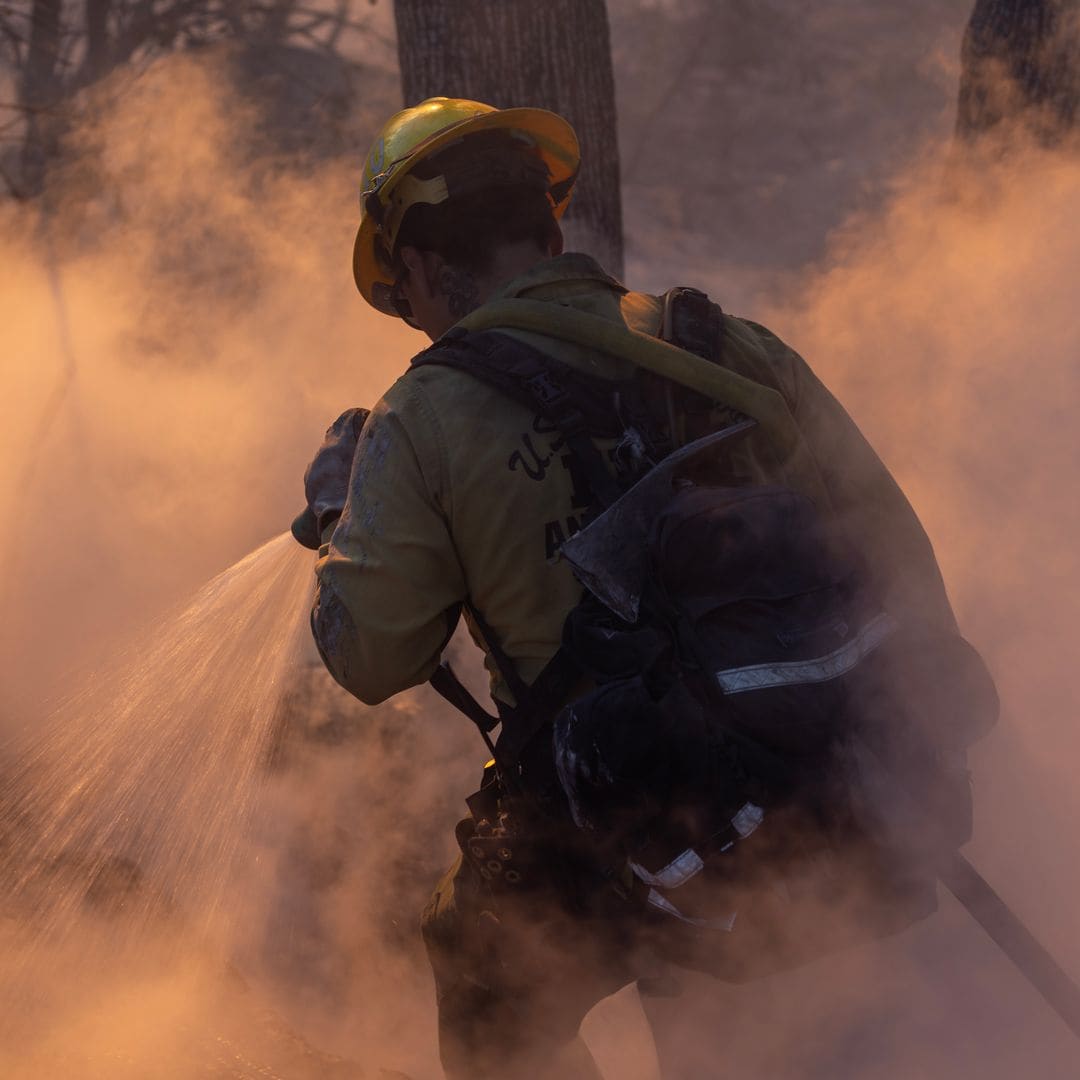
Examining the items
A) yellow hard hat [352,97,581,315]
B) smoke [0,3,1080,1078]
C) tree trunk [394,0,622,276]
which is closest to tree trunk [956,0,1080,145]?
smoke [0,3,1080,1078]

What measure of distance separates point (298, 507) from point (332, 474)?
358cm

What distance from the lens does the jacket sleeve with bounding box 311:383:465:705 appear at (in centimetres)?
206

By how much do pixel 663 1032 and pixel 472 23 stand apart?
10.6 ft

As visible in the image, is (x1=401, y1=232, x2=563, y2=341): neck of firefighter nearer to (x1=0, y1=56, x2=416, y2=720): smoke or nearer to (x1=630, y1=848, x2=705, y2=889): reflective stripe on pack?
(x1=630, y1=848, x2=705, y2=889): reflective stripe on pack

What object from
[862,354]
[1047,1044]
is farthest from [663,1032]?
[862,354]

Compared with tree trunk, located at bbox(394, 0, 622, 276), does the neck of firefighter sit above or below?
below

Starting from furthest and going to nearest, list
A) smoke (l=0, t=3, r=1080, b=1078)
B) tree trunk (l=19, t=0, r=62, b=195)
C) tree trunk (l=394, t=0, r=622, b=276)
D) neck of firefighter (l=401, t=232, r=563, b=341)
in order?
tree trunk (l=19, t=0, r=62, b=195), tree trunk (l=394, t=0, r=622, b=276), smoke (l=0, t=3, r=1080, b=1078), neck of firefighter (l=401, t=232, r=563, b=341)

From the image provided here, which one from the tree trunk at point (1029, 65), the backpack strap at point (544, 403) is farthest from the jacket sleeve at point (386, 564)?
the tree trunk at point (1029, 65)

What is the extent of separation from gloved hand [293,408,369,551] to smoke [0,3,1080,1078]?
69.9 inches

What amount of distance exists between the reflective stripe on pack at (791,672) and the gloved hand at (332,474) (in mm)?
864

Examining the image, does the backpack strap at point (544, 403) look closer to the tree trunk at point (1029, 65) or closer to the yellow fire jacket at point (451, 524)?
the yellow fire jacket at point (451, 524)

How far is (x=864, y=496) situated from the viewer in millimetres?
2367

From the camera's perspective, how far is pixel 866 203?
11.3 meters

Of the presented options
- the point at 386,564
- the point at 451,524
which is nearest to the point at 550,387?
the point at 451,524
